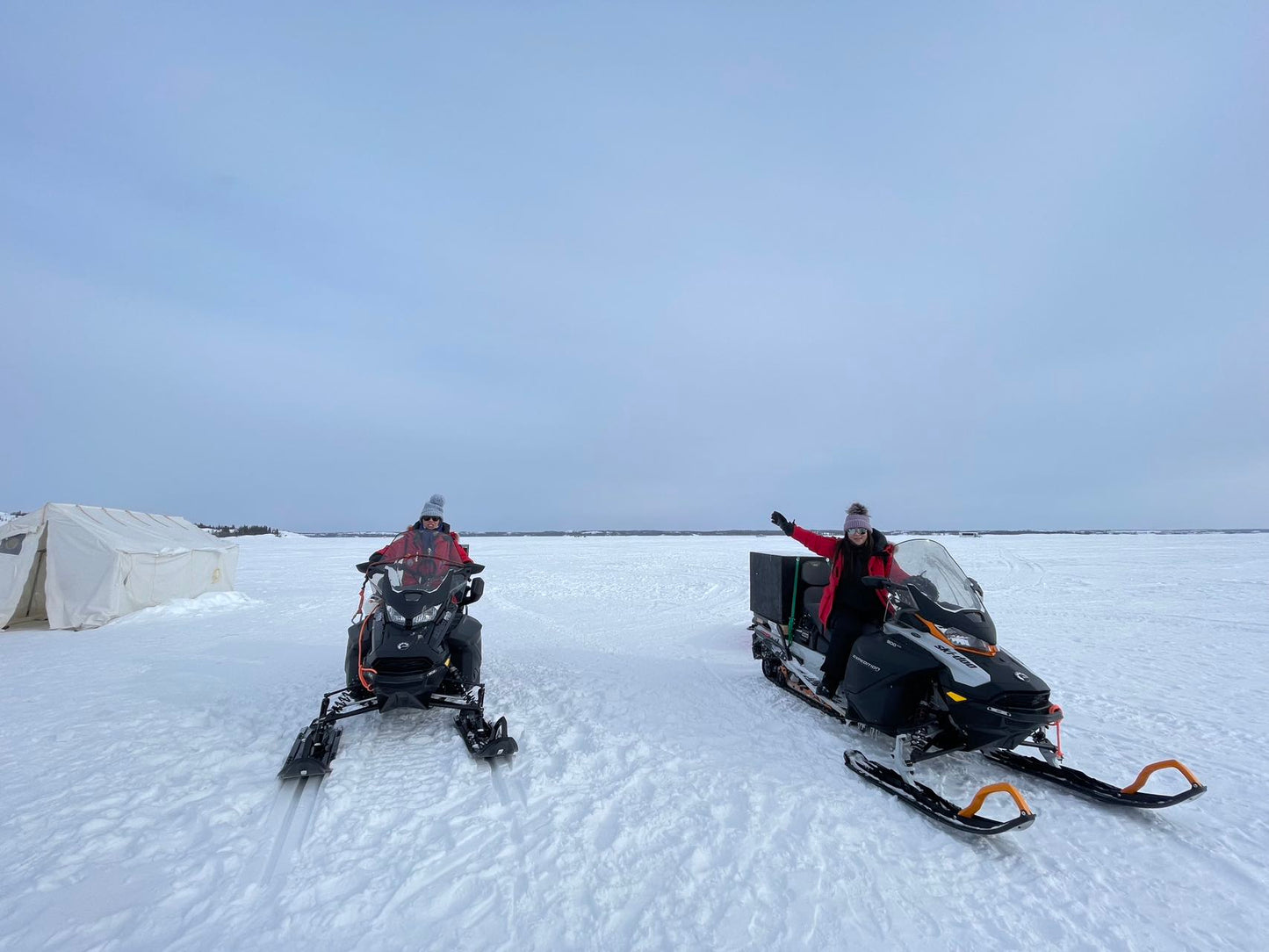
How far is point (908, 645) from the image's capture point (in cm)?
397

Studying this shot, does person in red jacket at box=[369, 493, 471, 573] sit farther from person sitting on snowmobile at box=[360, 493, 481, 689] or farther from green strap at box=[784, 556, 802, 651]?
green strap at box=[784, 556, 802, 651]

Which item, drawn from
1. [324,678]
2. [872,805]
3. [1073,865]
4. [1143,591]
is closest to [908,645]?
[872,805]

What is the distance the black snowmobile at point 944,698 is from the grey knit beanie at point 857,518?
1.21 feet

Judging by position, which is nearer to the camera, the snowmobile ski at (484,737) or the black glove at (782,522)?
the snowmobile ski at (484,737)

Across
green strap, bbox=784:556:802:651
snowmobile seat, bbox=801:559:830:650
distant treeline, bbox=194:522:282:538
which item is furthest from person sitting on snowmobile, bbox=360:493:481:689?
distant treeline, bbox=194:522:282:538

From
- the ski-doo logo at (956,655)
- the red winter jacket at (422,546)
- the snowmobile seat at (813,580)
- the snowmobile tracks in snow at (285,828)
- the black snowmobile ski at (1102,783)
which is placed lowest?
the snowmobile tracks in snow at (285,828)

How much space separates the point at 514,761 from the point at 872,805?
2441 mm

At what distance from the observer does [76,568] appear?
374 inches

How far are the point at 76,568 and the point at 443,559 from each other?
935cm

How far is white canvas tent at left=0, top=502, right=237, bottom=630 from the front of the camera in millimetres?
9203

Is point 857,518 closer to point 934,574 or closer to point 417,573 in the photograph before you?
point 934,574

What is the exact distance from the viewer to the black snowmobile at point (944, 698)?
334 centimetres

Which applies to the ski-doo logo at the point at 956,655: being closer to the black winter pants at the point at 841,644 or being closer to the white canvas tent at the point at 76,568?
the black winter pants at the point at 841,644

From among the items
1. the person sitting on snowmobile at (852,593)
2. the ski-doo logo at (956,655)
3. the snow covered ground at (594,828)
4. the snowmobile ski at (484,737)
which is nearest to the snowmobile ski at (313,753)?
the snow covered ground at (594,828)
